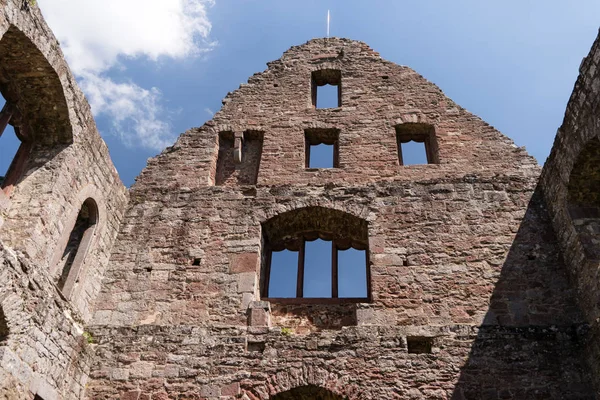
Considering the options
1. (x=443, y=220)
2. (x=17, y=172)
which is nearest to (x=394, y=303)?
(x=443, y=220)

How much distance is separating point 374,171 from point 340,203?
1.10 metres

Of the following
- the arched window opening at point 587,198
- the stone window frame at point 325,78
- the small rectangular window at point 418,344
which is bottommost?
the small rectangular window at point 418,344

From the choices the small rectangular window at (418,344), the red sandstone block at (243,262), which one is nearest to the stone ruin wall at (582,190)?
the small rectangular window at (418,344)

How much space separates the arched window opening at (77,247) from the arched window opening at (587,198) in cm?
682

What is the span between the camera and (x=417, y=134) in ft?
33.2

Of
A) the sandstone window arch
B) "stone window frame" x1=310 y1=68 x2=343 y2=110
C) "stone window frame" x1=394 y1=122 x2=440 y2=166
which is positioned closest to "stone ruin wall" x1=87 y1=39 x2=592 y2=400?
"stone window frame" x1=394 y1=122 x2=440 y2=166

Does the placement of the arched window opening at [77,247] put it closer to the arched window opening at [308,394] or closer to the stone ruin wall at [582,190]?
the arched window opening at [308,394]

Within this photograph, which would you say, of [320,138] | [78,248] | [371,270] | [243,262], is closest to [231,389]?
[243,262]

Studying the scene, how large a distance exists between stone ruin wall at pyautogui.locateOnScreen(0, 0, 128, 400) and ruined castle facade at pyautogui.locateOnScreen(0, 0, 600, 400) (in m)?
0.03

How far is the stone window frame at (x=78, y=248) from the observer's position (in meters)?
7.01

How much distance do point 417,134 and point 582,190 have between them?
340 cm

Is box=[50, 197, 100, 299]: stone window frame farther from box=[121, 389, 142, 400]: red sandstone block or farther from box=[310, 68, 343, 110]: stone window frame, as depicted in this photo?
box=[310, 68, 343, 110]: stone window frame

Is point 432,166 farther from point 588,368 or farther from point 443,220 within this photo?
point 588,368

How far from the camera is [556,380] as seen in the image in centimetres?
640
